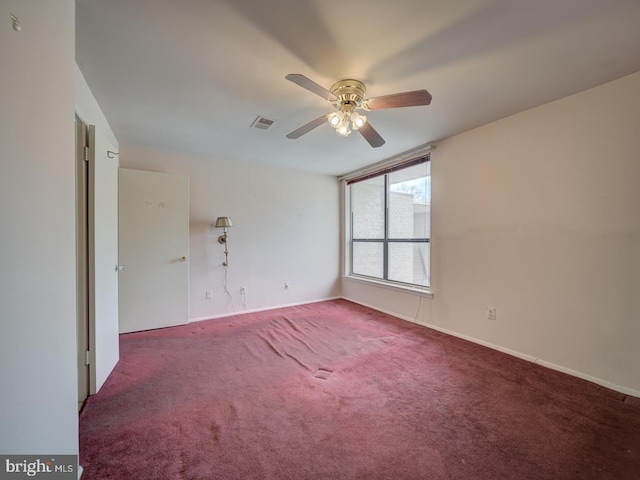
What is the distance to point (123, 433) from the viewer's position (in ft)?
5.21

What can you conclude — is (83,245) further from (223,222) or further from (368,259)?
(368,259)

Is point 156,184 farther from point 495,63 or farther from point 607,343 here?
point 607,343

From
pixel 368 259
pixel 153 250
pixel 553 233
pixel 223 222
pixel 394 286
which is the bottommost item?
pixel 394 286

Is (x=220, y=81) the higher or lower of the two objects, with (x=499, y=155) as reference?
higher

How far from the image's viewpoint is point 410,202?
3.78 meters

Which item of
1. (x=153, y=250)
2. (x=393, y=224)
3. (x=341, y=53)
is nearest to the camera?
(x=341, y=53)

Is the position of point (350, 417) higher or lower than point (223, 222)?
lower

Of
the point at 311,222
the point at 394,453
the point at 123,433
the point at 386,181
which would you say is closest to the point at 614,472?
the point at 394,453

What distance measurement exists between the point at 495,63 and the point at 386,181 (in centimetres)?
243

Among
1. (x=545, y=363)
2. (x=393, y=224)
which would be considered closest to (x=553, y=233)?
(x=545, y=363)

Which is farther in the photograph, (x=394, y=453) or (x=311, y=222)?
(x=311, y=222)

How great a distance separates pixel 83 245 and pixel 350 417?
2215 millimetres

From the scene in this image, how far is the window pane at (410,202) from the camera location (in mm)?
3514

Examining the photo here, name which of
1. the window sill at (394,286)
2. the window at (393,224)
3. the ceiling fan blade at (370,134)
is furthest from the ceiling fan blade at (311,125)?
the window sill at (394,286)
